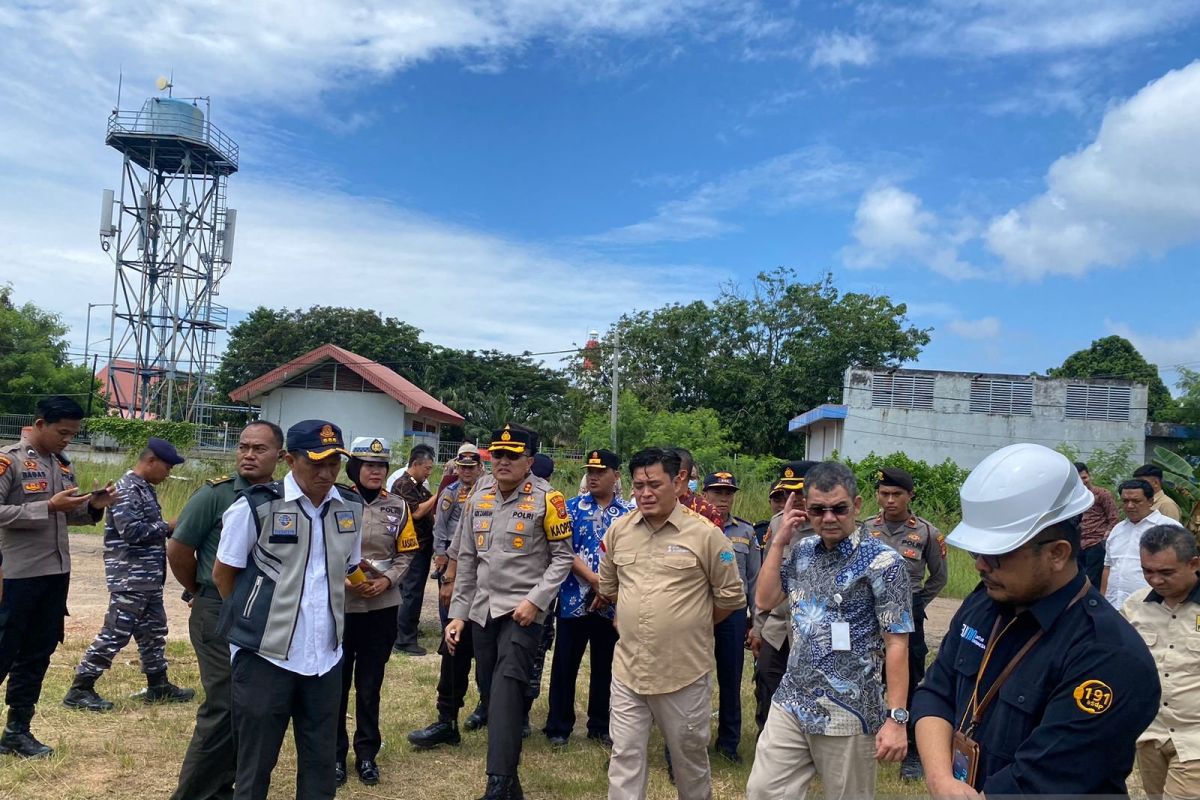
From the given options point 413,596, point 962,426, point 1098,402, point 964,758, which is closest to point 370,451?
point 413,596

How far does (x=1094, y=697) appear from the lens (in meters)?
1.97

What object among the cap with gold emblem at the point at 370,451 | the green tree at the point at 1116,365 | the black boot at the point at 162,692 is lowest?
the black boot at the point at 162,692

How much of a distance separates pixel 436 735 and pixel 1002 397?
82.5ft

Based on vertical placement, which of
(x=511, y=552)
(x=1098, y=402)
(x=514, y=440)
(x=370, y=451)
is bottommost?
(x=511, y=552)

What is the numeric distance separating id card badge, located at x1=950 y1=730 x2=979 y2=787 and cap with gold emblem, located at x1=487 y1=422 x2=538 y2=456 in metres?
3.45

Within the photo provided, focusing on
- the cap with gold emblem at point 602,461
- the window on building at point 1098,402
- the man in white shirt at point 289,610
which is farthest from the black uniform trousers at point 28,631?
the window on building at point 1098,402

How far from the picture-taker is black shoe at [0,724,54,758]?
17.4ft

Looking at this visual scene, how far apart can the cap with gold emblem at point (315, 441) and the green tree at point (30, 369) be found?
120 ft

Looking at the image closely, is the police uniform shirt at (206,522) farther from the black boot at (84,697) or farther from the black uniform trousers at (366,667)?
the black boot at (84,697)

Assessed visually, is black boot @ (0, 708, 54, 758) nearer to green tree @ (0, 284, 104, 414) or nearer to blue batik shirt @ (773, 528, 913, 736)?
blue batik shirt @ (773, 528, 913, 736)

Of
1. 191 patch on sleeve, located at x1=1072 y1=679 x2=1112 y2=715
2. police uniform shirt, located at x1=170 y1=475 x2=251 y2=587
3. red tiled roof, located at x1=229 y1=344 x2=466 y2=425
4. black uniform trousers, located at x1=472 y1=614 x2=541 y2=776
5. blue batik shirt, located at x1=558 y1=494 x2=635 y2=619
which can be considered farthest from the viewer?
red tiled roof, located at x1=229 y1=344 x2=466 y2=425

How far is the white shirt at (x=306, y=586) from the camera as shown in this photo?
382 centimetres

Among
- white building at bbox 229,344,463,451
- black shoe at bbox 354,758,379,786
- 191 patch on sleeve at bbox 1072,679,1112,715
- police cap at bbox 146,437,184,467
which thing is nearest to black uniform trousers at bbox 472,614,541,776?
black shoe at bbox 354,758,379,786

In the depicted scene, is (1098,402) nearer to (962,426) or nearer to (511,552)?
(962,426)
